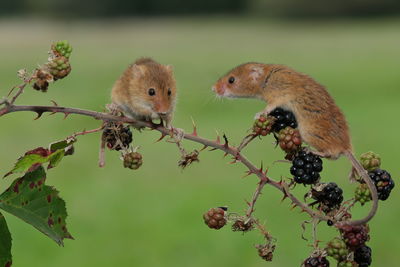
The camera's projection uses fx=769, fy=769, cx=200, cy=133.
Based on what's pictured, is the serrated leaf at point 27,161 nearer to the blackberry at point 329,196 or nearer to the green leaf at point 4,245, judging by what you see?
the green leaf at point 4,245

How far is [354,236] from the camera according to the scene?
61.8 inches

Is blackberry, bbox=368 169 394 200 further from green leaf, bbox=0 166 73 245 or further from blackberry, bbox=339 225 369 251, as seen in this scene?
green leaf, bbox=0 166 73 245

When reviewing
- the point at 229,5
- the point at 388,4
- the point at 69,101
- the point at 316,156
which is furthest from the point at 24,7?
the point at 316,156

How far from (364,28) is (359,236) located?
54.9 meters

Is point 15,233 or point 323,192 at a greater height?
point 15,233

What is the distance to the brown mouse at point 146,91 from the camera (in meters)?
2.77

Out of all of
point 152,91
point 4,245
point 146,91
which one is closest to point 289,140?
point 4,245

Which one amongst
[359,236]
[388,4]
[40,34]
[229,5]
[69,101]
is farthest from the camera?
[229,5]

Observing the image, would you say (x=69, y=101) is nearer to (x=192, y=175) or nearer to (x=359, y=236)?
(x=192, y=175)

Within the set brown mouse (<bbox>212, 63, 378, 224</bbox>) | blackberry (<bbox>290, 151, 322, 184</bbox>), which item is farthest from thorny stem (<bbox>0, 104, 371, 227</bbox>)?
brown mouse (<bbox>212, 63, 378, 224</bbox>)

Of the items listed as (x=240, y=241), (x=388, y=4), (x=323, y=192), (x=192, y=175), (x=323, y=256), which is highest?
(x=388, y=4)

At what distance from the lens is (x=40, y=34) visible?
178 feet

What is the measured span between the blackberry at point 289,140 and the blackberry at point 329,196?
135 millimetres

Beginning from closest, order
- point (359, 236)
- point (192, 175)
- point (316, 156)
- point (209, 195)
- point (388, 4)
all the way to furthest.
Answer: point (359, 236) < point (316, 156) < point (209, 195) < point (192, 175) < point (388, 4)
